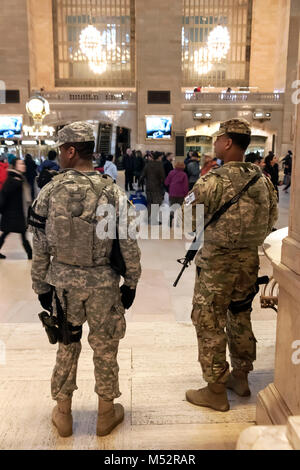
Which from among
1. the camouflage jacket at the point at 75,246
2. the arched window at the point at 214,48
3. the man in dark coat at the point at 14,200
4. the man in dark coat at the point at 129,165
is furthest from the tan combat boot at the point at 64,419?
the arched window at the point at 214,48

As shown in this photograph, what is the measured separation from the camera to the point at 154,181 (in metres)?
8.38

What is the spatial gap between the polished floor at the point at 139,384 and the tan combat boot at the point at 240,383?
4 centimetres

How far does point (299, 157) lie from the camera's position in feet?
6.40

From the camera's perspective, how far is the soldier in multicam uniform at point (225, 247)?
233 centimetres

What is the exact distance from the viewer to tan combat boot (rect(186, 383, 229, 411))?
2.46m

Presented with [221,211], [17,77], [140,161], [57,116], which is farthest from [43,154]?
[221,211]

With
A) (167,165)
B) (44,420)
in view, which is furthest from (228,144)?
(167,165)

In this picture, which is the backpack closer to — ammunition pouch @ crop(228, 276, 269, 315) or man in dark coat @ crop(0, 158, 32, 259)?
ammunition pouch @ crop(228, 276, 269, 315)

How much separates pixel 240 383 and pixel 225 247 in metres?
0.88

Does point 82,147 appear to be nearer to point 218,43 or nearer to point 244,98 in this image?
point 244,98

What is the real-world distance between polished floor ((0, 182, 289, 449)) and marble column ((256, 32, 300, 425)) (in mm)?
361

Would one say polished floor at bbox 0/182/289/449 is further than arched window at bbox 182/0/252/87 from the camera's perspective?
No

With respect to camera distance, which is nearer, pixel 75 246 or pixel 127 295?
pixel 75 246

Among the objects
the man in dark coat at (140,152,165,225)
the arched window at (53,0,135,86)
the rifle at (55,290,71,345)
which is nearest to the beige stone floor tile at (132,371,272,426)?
the rifle at (55,290,71,345)
